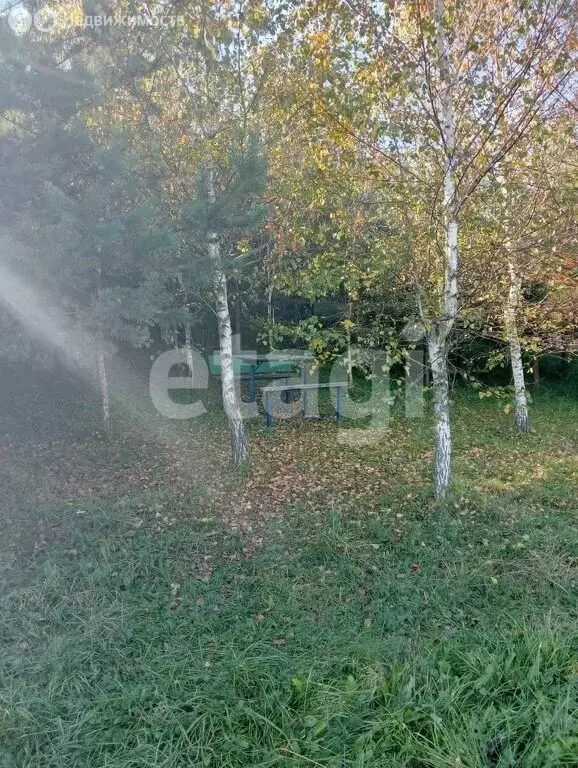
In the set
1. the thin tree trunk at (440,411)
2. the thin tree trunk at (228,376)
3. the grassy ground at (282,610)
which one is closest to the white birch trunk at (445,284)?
the thin tree trunk at (440,411)

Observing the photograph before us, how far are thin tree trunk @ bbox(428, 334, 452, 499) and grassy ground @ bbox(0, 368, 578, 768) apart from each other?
0.22 metres

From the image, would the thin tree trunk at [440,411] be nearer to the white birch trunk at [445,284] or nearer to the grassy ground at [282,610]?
the white birch trunk at [445,284]

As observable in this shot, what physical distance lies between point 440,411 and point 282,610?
7.95 ft

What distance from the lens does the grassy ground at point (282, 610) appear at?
220 centimetres

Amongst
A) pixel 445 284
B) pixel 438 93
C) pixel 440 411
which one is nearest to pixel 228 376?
pixel 440 411

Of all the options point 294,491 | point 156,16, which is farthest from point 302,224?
point 294,491

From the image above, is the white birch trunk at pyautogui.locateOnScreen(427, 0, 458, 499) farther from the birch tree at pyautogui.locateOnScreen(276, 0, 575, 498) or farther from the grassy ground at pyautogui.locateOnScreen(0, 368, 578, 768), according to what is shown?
the grassy ground at pyautogui.locateOnScreen(0, 368, 578, 768)

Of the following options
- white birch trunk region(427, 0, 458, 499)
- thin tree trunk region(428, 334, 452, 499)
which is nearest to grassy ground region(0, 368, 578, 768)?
thin tree trunk region(428, 334, 452, 499)

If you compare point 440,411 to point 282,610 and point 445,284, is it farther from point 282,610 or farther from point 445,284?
point 282,610

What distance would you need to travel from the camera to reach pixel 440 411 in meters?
4.75

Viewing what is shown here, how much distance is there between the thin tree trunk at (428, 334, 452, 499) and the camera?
4.71 metres

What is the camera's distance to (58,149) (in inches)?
213

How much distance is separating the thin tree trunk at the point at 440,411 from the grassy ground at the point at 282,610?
0.73ft

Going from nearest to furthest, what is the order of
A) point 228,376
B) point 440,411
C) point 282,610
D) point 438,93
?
point 282,610 < point 438,93 < point 440,411 < point 228,376
